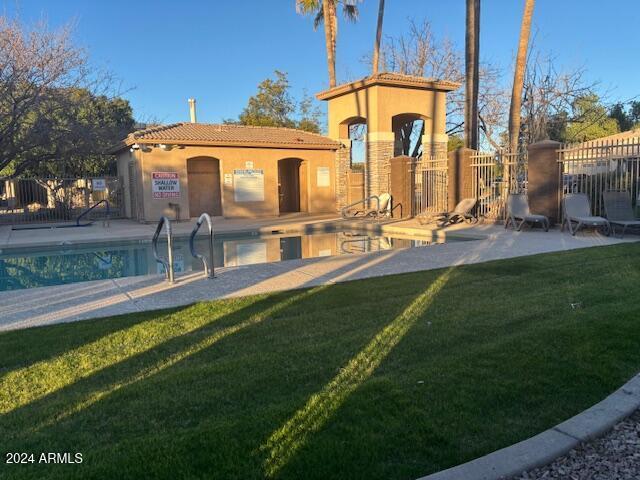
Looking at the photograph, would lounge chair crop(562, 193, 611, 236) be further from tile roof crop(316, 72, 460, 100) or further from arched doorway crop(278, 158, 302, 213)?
arched doorway crop(278, 158, 302, 213)

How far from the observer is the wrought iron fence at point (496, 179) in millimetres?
15422

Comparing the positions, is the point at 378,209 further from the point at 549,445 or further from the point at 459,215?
the point at 549,445

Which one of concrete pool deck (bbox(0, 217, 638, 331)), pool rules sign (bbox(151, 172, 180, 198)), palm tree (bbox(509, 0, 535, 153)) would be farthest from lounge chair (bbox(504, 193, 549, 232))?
pool rules sign (bbox(151, 172, 180, 198))

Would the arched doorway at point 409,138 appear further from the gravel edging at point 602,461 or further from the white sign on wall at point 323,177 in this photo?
the gravel edging at point 602,461

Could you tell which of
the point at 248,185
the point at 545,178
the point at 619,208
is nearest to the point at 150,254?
the point at 248,185

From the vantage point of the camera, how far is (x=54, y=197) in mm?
23531

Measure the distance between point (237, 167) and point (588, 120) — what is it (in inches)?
1096

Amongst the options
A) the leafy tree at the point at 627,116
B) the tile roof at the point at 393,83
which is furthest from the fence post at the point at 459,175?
the leafy tree at the point at 627,116

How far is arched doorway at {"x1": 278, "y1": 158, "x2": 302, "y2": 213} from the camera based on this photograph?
85.5 ft

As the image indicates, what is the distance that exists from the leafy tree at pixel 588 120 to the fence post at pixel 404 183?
52.7 ft

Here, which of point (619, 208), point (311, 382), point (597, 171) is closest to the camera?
point (311, 382)

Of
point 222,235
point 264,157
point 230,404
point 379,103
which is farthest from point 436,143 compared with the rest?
point 230,404

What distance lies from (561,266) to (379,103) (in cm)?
1472

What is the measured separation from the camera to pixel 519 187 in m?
15.6
